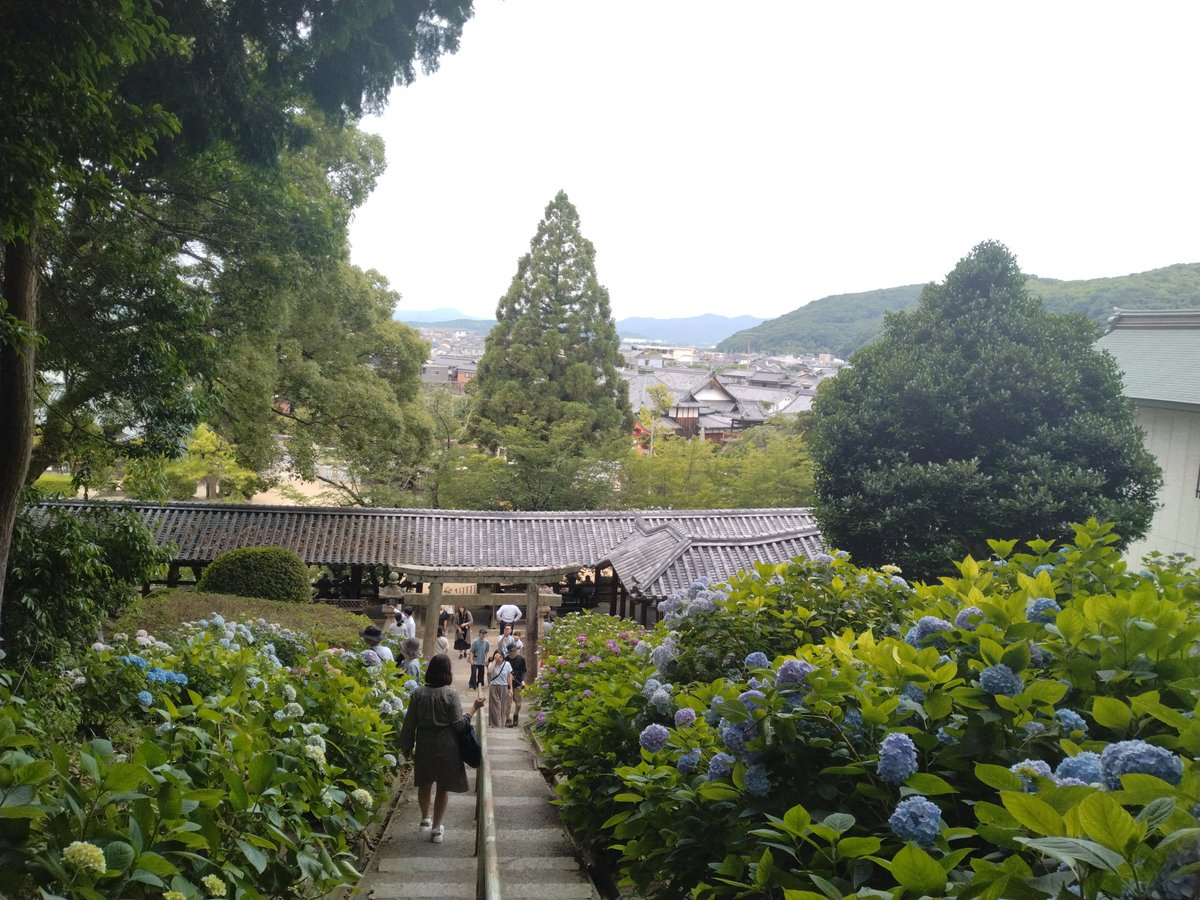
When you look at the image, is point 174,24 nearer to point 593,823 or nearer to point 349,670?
point 349,670

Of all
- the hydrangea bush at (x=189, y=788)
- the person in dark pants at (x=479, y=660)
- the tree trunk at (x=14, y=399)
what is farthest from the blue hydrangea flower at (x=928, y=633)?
the person in dark pants at (x=479, y=660)

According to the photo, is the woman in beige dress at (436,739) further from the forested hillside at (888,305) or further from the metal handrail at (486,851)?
the forested hillside at (888,305)

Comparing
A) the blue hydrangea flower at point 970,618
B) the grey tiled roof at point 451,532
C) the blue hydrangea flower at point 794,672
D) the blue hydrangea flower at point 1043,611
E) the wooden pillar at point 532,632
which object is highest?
the blue hydrangea flower at point 1043,611

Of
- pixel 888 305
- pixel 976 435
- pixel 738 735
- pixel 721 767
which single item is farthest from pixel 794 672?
pixel 888 305

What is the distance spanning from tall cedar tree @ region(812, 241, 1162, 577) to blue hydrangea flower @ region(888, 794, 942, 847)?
338 inches

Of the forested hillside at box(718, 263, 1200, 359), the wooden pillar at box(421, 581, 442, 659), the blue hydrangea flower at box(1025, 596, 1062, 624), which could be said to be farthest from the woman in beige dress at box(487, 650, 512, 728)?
the blue hydrangea flower at box(1025, 596, 1062, 624)

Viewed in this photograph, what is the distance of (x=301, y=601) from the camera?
14984 mm

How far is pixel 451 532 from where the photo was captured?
19.7 meters

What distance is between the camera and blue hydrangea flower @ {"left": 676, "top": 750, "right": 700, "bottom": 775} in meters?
3.19

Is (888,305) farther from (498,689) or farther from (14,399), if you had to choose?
(14,399)

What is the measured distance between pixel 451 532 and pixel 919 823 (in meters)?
18.1

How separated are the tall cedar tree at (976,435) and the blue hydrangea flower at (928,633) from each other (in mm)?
7644

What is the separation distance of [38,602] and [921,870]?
7416mm

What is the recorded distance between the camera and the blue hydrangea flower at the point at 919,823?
2.02m
